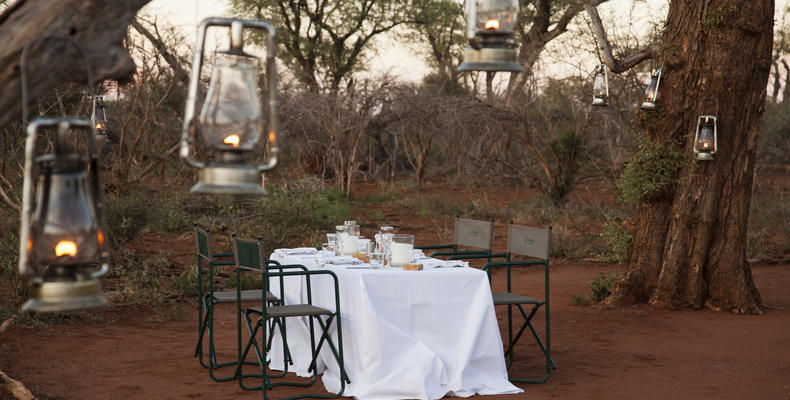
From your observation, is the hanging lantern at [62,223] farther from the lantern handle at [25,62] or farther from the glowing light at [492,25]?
the glowing light at [492,25]

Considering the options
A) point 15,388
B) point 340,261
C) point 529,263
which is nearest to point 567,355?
point 529,263

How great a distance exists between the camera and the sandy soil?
5012 millimetres

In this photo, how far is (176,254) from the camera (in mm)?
9828

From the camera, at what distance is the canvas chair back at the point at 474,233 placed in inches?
226

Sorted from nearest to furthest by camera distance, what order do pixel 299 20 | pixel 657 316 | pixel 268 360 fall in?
pixel 268 360 < pixel 657 316 < pixel 299 20

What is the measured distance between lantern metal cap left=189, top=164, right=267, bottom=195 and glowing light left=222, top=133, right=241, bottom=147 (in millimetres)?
47

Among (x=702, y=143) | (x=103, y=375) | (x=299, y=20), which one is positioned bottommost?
(x=103, y=375)

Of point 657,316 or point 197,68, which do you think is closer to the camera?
point 197,68

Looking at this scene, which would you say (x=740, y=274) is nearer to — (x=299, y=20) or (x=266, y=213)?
(x=266, y=213)

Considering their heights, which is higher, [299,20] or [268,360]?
[299,20]

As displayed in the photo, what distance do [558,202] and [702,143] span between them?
7.00 m

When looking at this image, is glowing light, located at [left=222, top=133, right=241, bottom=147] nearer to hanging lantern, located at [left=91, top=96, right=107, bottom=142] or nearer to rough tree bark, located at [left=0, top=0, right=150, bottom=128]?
rough tree bark, located at [left=0, top=0, right=150, bottom=128]

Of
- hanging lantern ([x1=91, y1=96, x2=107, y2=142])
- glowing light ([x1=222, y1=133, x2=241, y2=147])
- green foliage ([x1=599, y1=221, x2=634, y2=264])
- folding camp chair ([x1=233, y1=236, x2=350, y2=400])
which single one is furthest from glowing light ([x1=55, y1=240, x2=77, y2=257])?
green foliage ([x1=599, y1=221, x2=634, y2=264])

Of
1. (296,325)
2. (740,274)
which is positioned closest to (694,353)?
(740,274)
